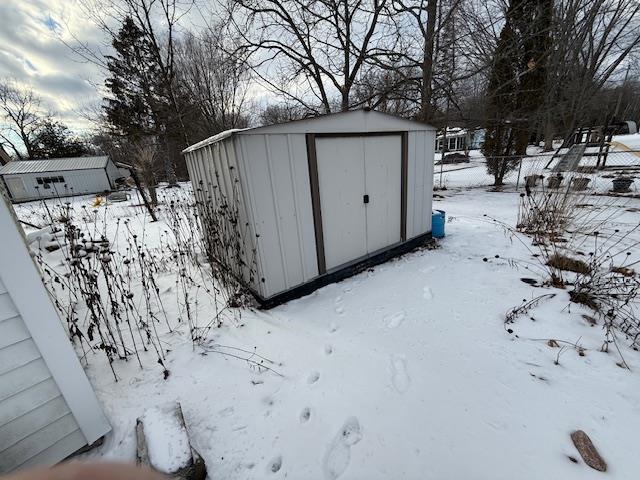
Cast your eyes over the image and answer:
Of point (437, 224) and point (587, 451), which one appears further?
point (437, 224)

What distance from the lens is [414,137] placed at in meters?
4.09

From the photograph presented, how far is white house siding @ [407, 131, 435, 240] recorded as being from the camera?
4168mm

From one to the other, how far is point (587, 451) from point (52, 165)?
1142 inches

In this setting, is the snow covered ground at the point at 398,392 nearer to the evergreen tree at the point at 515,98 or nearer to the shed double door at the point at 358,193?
the shed double door at the point at 358,193

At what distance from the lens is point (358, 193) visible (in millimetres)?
3645

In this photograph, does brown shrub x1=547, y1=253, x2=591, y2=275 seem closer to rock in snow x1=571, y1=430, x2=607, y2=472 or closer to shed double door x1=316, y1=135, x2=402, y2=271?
shed double door x1=316, y1=135, x2=402, y2=271

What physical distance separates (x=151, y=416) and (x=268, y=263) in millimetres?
1659

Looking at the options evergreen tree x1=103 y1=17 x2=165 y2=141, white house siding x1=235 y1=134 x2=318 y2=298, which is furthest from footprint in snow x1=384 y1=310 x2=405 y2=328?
evergreen tree x1=103 y1=17 x2=165 y2=141

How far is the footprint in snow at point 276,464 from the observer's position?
152cm

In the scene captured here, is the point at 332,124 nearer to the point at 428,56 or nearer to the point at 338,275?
the point at 338,275

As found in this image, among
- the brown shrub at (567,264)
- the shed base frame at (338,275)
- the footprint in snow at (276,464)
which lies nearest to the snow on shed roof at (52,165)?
the shed base frame at (338,275)

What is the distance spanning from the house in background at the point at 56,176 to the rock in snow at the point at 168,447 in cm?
2266

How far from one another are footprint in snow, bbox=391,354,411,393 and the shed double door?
1.60m

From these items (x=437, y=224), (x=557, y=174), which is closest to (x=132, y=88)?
(x=437, y=224)
